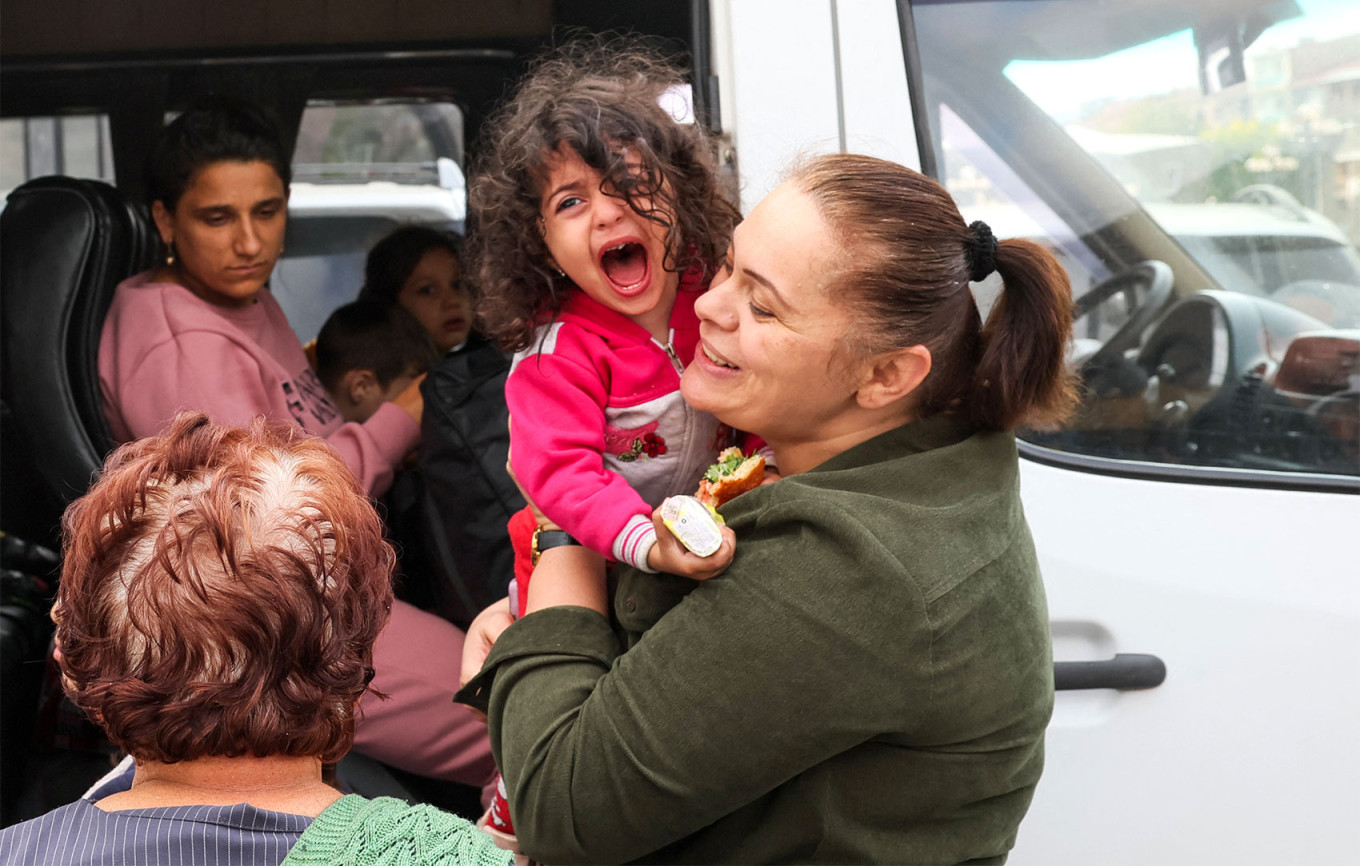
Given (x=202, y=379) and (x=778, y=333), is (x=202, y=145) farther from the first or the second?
(x=778, y=333)

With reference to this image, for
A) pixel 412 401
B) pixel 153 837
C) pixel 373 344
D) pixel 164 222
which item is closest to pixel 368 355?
pixel 373 344

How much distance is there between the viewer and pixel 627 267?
1.58m

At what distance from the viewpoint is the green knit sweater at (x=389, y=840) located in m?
0.92

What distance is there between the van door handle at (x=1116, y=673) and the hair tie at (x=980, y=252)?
26.3 inches

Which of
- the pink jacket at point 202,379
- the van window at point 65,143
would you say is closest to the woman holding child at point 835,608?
the pink jacket at point 202,379

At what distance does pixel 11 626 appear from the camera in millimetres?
2127

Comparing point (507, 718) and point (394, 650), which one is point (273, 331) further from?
point (507, 718)

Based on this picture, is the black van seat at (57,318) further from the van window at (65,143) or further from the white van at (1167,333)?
the white van at (1167,333)

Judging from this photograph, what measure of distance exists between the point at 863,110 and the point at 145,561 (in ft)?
3.83

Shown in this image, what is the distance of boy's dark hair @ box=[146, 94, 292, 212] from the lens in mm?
2338

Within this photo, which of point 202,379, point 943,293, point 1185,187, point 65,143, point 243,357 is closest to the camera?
point 943,293

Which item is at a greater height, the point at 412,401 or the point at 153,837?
the point at 412,401

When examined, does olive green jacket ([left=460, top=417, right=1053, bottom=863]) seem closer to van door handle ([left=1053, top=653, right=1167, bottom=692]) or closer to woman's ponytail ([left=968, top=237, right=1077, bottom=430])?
woman's ponytail ([left=968, top=237, right=1077, bottom=430])

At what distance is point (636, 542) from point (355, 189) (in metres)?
2.31
